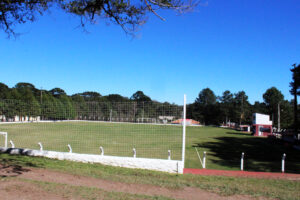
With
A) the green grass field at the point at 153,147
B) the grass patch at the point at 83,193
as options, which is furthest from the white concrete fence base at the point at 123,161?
the grass patch at the point at 83,193

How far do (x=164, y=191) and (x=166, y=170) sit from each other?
308cm

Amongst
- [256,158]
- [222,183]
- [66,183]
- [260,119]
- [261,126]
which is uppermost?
[260,119]

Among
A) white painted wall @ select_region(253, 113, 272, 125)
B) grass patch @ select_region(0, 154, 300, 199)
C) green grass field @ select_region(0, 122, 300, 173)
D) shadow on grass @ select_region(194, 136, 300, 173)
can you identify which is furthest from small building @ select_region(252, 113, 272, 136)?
grass patch @ select_region(0, 154, 300, 199)

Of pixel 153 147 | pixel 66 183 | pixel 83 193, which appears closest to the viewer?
pixel 83 193

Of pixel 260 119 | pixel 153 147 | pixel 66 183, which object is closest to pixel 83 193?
pixel 66 183

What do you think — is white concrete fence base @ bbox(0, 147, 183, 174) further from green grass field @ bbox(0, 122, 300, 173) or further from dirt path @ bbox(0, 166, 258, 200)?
dirt path @ bbox(0, 166, 258, 200)

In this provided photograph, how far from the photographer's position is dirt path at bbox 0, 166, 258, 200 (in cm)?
501

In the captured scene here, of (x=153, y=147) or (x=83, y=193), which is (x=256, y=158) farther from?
(x=83, y=193)

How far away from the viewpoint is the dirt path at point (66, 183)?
5.01m

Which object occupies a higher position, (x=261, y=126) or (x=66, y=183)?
(x=66, y=183)

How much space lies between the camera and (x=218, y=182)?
742 centimetres

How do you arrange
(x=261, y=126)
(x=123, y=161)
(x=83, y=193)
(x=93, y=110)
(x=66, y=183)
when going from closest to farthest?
(x=83, y=193), (x=66, y=183), (x=123, y=161), (x=93, y=110), (x=261, y=126)

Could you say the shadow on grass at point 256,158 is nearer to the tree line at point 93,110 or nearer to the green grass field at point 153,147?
the green grass field at point 153,147

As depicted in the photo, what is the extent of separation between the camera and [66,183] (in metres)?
6.08
